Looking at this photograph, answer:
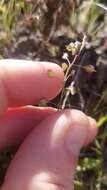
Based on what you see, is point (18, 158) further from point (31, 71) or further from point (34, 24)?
point (34, 24)

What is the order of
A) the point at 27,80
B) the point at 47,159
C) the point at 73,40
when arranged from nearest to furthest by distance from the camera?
the point at 47,159 → the point at 27,80 → the point at 73,40

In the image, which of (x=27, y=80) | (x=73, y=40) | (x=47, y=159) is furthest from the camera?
(x=73, y=40)

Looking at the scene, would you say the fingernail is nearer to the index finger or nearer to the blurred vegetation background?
the index finger

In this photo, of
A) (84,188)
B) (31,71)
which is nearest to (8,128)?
(31,71)

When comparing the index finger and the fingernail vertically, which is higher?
the index finger

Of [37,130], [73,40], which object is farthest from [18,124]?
[73,40]

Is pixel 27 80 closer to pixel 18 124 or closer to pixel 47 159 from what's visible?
pixel 18 124

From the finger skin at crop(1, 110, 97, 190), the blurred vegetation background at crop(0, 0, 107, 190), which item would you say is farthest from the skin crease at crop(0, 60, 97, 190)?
the blurred vegetation background at crop(0, 0, 107, 190)
